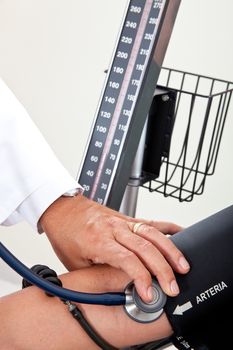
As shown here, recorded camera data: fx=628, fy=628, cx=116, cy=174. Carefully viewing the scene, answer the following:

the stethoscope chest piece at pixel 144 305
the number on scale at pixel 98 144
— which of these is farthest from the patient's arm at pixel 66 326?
the number on scale at pixel 98 144

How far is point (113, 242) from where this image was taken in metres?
0.83

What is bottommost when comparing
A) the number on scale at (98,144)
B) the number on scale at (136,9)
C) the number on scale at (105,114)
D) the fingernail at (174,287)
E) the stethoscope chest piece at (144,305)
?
the stethoscope chest piece at (144,305)

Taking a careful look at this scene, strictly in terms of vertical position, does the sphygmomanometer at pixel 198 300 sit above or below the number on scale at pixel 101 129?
below

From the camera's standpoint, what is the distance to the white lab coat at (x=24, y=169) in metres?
0.98

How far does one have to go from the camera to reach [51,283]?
732mm

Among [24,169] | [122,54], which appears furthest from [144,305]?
[122,54]

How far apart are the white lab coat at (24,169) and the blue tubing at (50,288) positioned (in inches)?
10.1

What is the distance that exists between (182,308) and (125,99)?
40 centimetres

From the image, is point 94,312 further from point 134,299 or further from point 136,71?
point 136,71

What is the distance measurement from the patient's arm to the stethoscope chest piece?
0.01 meters

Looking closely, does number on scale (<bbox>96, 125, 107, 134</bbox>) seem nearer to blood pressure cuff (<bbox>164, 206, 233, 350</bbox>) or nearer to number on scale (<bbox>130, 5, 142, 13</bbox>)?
number on scale (<bbox>130, 5, 142, 13</bbox>)

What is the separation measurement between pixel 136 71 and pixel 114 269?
35 cm

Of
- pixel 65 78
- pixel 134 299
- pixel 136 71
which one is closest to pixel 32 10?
pixel 65 78

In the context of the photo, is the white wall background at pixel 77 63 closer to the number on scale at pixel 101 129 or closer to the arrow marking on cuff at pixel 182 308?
the number on scale at pixel 101 129
